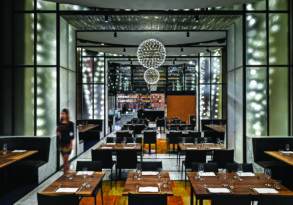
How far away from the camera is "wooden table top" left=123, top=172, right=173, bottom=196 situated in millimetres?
3977

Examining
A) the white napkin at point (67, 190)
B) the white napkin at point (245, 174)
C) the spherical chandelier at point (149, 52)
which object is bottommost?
the white napkin at point (67, 190)

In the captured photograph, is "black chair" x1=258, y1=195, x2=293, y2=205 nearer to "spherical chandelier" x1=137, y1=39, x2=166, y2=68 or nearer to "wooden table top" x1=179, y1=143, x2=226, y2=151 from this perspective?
"wooden table top" x1=179, y1=143, x2=226, y2=151

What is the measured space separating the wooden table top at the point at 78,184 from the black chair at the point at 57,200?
27 cm

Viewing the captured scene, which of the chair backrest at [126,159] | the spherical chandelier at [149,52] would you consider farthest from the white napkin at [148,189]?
the spherical chandelier at [149,52]

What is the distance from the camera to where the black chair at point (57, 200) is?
355 centimetres

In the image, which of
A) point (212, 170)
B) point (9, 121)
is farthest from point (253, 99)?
point (9, 121)

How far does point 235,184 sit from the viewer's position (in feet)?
14.1

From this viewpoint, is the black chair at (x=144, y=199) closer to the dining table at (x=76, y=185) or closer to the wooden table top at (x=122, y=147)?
the dining table at (x=76, y=185)

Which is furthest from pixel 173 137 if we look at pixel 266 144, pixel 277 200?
pixel 277 200

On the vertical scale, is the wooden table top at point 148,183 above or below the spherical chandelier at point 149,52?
below

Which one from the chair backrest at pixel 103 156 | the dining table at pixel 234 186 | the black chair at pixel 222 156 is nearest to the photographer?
the dining table at pixel 234 186

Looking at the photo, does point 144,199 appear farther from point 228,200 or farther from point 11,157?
point 11,157

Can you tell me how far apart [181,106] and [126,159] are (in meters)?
13.4

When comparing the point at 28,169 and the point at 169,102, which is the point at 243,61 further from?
the point at 169,102
